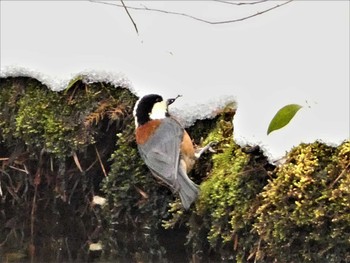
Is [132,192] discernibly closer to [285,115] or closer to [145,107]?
[145,107]

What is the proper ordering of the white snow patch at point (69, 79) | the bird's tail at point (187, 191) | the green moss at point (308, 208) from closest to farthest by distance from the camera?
the green moss at point (308, 208) < the bird's tail at point (187, 191) < the white snow patch at point (69, 79)

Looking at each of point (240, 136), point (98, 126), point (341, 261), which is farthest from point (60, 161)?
point (341, 261)

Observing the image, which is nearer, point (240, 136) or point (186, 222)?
point (240, 136)

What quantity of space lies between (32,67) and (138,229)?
86 centimetres

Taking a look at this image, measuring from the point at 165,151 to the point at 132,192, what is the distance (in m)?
0.25

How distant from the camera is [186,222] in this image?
12.0ft

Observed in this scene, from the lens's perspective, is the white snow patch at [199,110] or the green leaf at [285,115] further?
the white snow patch at [199,110]

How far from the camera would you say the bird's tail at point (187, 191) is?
139 inches

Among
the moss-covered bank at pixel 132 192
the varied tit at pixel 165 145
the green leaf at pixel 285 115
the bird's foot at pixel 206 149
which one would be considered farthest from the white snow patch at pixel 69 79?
the green leaf at pixel 285 115

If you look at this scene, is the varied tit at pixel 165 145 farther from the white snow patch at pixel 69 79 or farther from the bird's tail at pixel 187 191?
the white snow patch at pixel 69 79

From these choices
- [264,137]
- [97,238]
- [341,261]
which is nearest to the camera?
[341,261]

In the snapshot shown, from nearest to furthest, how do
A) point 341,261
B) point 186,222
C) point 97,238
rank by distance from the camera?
point 341,261 < point 186,222 < point 97,238

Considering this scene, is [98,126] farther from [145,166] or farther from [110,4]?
[110,4]

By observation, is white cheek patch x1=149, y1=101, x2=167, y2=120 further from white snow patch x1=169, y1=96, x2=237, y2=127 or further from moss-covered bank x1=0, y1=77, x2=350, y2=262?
moss-covered bank x1=0, y1=77, x2=350, y2=262
